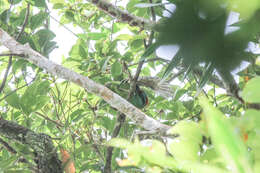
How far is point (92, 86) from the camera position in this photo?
3.99 feet

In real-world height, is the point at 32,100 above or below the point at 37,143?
above

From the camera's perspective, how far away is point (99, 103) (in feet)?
5.07

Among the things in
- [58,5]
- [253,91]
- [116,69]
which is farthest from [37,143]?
[253,91]

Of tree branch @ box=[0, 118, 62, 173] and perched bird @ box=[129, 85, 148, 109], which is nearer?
tree branch @ box=[0, 118, 62, 173]

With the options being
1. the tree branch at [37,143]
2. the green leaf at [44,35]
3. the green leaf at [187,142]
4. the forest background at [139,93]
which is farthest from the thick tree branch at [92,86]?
the green leaf at [187,142]

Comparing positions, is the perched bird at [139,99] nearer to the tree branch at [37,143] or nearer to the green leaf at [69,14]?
the tree branch at [37,143]

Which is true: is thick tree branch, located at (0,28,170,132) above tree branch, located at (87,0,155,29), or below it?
below

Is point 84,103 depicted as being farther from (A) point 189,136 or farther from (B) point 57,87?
(A) point 189,136

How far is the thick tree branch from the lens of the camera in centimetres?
110

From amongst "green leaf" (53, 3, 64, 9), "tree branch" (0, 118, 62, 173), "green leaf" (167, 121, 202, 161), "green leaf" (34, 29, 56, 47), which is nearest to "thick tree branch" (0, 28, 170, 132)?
"green leaf" (34, 29, 56, 47)

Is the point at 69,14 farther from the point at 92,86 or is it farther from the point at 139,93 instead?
the point at 92,86

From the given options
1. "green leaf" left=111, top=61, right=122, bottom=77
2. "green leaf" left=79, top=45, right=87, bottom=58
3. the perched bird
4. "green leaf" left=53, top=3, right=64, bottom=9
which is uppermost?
"green leaf" left=53, top=3, right=64, bottom=9

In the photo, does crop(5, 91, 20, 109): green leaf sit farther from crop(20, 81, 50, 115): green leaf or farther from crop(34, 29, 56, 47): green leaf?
crop(34, 29, 56, 47): green leaf

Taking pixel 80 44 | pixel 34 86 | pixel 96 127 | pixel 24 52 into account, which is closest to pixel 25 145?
pixel 34 86
